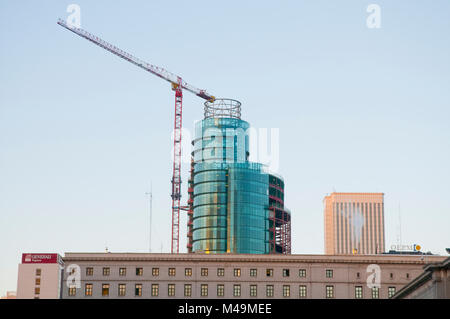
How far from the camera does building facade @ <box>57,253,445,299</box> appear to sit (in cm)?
16975

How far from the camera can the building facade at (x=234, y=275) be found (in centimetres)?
16975

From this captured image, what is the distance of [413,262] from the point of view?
169375 mm

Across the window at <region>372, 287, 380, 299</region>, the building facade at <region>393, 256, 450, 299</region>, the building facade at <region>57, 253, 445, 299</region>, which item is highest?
the building facade at <region>57, 253, 445, 299</region>

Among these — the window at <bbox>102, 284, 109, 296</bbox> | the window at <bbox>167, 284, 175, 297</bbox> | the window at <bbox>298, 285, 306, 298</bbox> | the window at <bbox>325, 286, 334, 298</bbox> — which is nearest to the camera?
the window at <bbox>325, 286, 334, 298</bbox>

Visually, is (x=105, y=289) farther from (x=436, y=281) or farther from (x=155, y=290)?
(x=436, y=281)

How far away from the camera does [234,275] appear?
17275 cm

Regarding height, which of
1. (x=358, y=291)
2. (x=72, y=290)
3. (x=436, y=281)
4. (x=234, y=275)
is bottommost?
(x=436, y=281)

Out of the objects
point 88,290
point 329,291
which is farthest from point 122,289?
point 329,291

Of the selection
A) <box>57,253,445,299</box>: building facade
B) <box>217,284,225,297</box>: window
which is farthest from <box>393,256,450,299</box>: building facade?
<box>217,284,225,297</box>: window

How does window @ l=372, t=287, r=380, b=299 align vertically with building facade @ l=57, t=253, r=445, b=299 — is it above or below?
below

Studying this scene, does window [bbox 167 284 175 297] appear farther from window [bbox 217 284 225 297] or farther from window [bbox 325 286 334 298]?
window [bbox 325 286 334 298]

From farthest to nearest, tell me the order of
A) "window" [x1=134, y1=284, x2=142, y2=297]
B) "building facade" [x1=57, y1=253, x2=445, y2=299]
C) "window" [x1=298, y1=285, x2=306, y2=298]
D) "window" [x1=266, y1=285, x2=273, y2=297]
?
"window" [x1=266, y1=285, x2=273, y2=297]
"window" [x1=134, y1=284, x2=142, y2=297]
"window" [x1=298, y1=285, x2=306, y2=298]
"building facade" [x1=57, y1=253, x2=445, y2=299]
